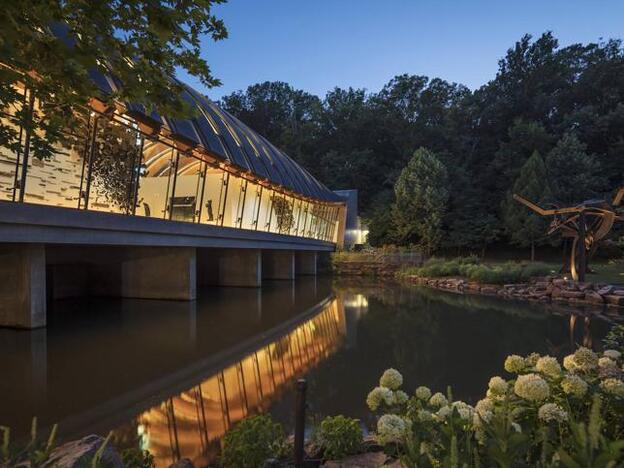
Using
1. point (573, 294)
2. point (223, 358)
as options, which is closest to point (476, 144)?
point (573, 294)

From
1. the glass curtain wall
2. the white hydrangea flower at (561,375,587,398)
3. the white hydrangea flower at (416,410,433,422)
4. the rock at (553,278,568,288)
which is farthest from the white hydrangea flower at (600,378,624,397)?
the rock at (553,278,568,288)

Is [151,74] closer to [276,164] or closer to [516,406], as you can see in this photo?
[516,406]

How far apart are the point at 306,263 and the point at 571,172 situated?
83.0 feet

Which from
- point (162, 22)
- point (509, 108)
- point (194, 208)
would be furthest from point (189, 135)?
point (509, 108)

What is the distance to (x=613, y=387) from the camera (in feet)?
8.67

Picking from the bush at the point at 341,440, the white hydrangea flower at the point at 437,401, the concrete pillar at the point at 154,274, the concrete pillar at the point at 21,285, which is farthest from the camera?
the concrete pillar at the point at 154,274

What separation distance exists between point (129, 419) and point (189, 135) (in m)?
9.40

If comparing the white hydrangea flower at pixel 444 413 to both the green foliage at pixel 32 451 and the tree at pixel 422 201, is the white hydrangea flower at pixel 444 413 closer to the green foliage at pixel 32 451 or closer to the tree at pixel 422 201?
the green foliage at pixel 32 451

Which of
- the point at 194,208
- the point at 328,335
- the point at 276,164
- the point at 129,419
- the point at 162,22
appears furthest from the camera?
the point at 276,164

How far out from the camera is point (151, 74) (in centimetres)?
311

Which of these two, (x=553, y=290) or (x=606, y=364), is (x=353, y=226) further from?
(x=606, y=364)

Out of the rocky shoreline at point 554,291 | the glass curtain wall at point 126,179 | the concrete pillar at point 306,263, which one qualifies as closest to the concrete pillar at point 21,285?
the glass curtain wall at point 126,179

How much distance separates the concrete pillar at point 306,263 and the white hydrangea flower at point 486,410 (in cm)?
2697

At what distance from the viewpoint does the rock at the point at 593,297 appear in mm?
14117
